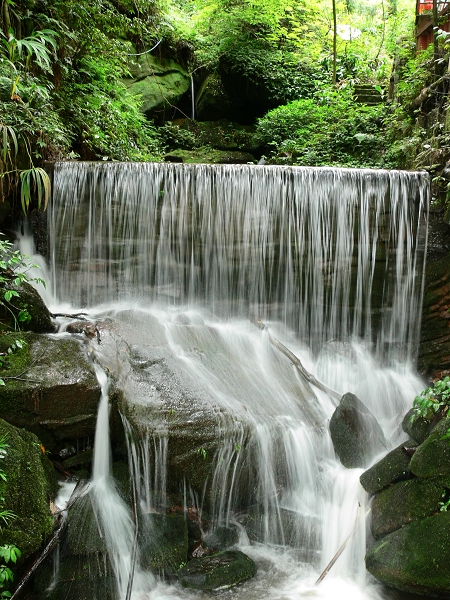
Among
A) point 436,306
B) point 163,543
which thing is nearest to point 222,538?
point 163,543

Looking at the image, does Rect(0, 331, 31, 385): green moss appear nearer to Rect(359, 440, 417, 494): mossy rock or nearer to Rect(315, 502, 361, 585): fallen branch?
Rect(315, 502, 361, 585): fallen branch

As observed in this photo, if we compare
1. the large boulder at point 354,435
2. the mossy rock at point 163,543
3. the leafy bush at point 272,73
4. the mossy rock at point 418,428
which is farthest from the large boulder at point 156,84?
the mossy rock at point 163,543

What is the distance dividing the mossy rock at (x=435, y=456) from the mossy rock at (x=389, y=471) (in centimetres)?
18

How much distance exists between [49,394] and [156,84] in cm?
1101

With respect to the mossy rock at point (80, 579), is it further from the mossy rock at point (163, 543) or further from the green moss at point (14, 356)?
the green moss at point (14, 356)

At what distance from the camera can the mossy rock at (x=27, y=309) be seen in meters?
5.14

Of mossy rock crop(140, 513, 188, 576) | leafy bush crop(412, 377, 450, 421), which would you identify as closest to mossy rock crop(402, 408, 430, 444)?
leafy bush crop(412, 377, 450, 421)

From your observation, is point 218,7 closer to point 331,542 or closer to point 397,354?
point 397,354

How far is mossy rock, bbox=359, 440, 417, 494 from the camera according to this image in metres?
4.22

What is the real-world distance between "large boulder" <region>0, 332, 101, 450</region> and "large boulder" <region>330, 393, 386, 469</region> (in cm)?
250

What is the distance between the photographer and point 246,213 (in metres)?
6.99

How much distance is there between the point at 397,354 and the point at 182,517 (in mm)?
4172

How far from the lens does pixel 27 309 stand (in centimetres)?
526

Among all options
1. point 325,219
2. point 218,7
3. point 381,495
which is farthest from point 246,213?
point 218,7
